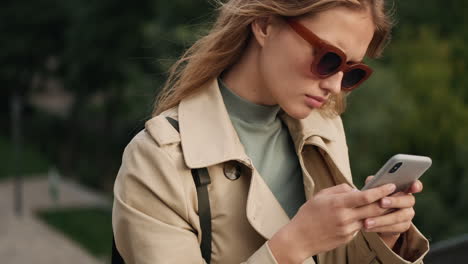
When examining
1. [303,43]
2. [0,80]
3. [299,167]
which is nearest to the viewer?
[303,43]

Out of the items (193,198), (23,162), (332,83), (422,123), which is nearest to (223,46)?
(332,83)

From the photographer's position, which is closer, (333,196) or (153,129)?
(333,196)

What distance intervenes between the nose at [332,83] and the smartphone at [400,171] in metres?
0.28

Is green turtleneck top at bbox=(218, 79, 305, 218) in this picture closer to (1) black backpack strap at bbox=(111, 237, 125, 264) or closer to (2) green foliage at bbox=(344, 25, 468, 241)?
(1) black backpack strap at bbox=(111, 237, 125, 264)

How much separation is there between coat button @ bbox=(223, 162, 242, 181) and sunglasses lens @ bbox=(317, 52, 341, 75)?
1.06 feet

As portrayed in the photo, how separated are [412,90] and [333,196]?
19.7 m

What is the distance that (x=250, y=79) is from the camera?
1.96m

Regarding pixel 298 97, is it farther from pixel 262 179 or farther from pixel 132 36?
pixel 132 36

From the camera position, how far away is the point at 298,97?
6.01ft

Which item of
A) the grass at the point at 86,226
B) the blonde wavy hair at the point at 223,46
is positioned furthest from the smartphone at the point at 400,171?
the grass at the point at 86,226

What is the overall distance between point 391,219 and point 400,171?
4.8 inches

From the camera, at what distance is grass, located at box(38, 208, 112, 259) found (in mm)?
13812

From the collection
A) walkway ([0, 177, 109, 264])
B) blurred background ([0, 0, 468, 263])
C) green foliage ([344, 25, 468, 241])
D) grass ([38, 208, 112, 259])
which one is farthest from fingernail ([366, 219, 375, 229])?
green foliage ([344, 25, 468, 241])

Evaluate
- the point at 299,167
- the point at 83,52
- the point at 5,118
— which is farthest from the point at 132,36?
the point at 299,167
